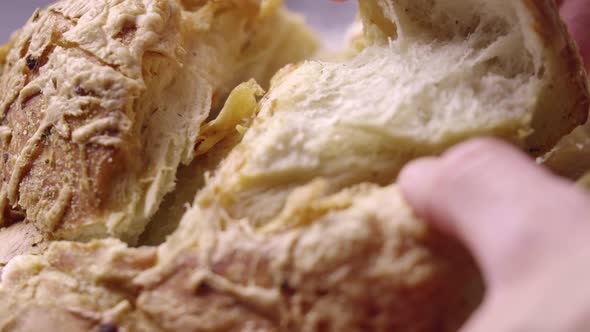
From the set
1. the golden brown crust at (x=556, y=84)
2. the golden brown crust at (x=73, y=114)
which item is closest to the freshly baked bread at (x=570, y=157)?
the golden brown crust at (x=556, y=84)

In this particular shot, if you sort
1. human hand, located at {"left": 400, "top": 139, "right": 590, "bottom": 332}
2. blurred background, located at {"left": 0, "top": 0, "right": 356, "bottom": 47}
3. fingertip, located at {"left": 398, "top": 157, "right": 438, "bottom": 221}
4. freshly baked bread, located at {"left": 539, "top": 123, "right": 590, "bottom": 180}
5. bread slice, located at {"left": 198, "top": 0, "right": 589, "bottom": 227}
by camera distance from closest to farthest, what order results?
human hand, located at {"left": 400, "top": 139, "right": 590, "bottom": 332}, fingertip, located at {"left": 398, "top": 157, "right": 438, "bottom": 221}, bread slice, located at {"left": 198, "top": 0, "right": 589, "bottom": 227}, freshly baked bread, located at {"left": 539, "top": 123, "right": 590, "bottom": 180}, blurred background, located at {"left": 0, "top": 0, "right": 356, "bottom": 47}

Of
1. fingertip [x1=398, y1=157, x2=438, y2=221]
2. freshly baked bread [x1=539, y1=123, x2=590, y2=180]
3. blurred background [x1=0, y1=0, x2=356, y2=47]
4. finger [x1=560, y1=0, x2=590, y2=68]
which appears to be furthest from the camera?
blurred background [x1=0, y1=0, x2=356, y2=47]

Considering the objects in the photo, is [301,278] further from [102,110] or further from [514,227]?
[102,110]

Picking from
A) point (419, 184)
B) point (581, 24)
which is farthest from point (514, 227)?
point (581, 24)

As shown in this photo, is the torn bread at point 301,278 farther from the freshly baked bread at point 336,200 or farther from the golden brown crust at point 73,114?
the golden brown crust at point 73,114

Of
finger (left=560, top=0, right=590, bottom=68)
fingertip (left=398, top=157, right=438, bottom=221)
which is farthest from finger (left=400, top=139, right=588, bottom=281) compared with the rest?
finger (left=560, top=0, right=590, bottom=68)

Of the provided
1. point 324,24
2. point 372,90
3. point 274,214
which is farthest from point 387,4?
point 324,24

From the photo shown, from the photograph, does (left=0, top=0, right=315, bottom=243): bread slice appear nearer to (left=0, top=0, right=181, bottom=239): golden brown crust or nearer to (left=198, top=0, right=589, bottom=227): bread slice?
(left=0, top=0, right=181, bottom=239): golden brown crust

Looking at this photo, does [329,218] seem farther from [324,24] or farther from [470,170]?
[324,24]
